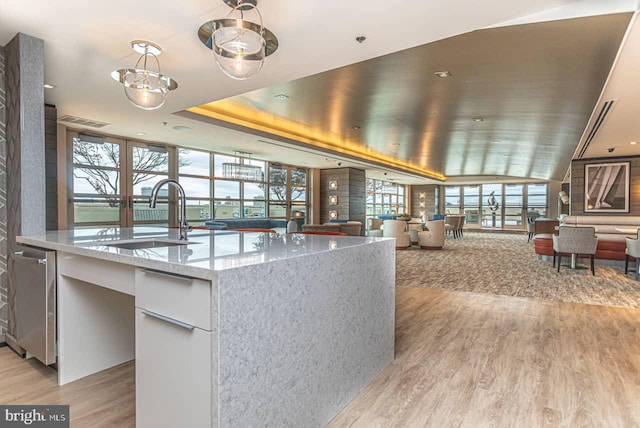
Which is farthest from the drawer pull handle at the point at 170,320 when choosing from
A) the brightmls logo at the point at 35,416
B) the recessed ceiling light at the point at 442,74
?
the recessed ceiling light at the point at 442,74

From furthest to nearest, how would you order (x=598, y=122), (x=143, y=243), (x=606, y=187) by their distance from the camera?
(x=606, y=187), (x=598, y=122), (x=143, y=243)

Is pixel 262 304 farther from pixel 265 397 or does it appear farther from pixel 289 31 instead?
pixel 289 31

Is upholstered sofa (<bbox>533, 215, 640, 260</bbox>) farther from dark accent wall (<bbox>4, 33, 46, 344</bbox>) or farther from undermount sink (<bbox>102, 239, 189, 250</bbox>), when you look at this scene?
dark accent wall (<bbox>4, 33, 46, 344</bbox>)

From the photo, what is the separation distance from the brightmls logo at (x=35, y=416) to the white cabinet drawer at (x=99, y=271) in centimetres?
73

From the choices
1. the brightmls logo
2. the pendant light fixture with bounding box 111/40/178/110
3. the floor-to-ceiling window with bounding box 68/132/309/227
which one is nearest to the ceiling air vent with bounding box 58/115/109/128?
the floor-to-ceiling window with bounding box 68/132/309/227

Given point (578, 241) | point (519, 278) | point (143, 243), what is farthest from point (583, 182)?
point (143, 243)

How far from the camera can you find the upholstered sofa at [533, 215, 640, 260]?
6984mm

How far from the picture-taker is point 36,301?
7.57 ft

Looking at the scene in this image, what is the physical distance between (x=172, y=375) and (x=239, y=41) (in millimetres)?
1954

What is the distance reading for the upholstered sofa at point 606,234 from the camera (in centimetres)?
698

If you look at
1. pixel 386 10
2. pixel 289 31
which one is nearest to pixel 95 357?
pixel 289 31

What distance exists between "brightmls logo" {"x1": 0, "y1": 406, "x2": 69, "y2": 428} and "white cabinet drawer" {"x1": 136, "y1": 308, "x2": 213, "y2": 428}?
667 mm

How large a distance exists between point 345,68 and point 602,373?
3.38 metres

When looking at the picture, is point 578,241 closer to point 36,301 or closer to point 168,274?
point 168,274
